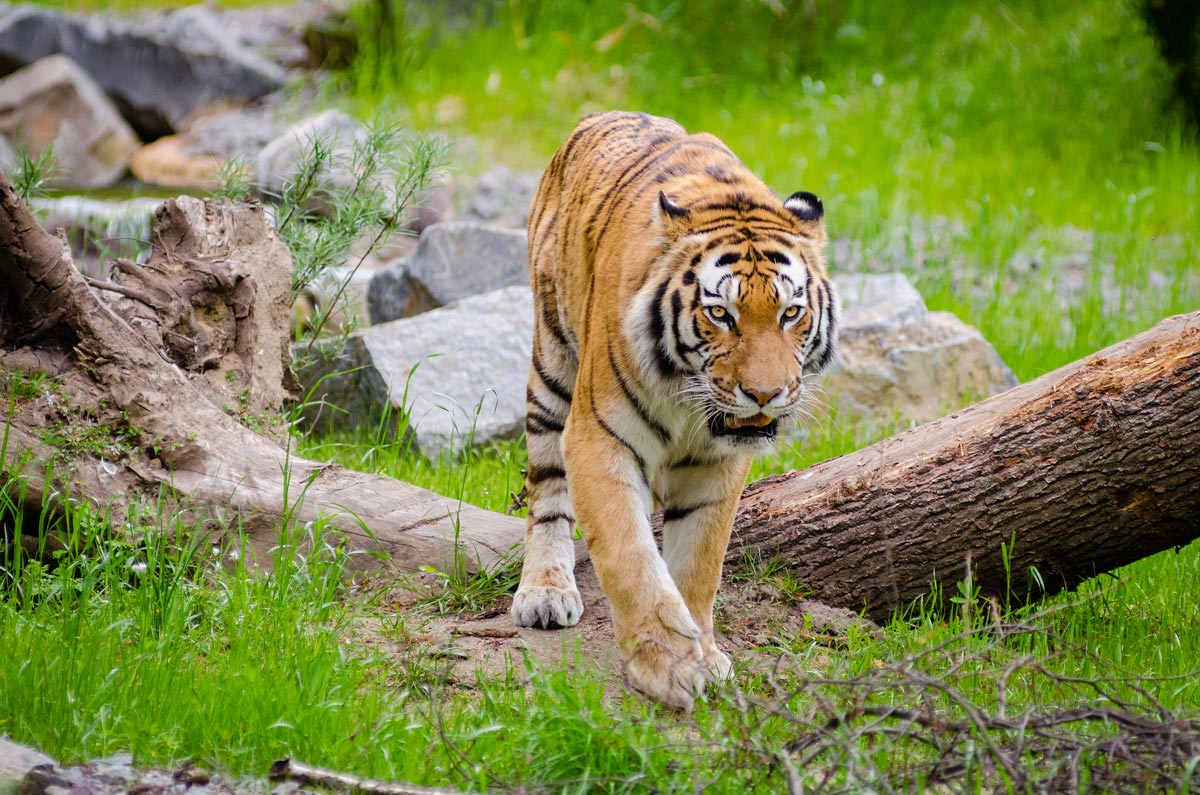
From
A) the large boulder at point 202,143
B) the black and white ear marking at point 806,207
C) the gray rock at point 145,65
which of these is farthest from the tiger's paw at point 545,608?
the gray rock at point 145,65

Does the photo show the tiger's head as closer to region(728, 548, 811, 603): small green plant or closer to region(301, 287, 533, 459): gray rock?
region(728, 548, 811, 603): small green plant

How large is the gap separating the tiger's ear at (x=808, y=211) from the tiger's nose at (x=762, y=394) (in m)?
0.67

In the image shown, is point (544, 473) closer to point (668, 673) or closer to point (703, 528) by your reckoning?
point (703, 528)

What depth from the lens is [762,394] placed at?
10.9 feet

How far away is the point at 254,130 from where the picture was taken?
12.5 meters

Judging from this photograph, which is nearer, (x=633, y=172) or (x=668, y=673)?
(x=668, y=673)

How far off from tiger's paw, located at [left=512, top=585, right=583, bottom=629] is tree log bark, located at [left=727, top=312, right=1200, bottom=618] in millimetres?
611

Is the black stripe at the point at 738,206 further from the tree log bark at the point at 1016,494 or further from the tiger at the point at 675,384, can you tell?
the tree log bark at the point at 1016,494

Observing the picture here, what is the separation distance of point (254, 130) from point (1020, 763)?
11.5 m

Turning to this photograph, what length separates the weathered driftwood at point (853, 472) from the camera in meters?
3.61

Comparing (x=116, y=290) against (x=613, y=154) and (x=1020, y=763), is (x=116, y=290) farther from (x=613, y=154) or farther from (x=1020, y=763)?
(x=1020, y=763)

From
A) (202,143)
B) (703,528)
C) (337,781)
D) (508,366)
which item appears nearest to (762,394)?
(703,528)

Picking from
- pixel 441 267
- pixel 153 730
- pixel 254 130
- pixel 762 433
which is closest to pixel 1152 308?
pixel 441 267

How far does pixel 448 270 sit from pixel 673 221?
12.3 ft
